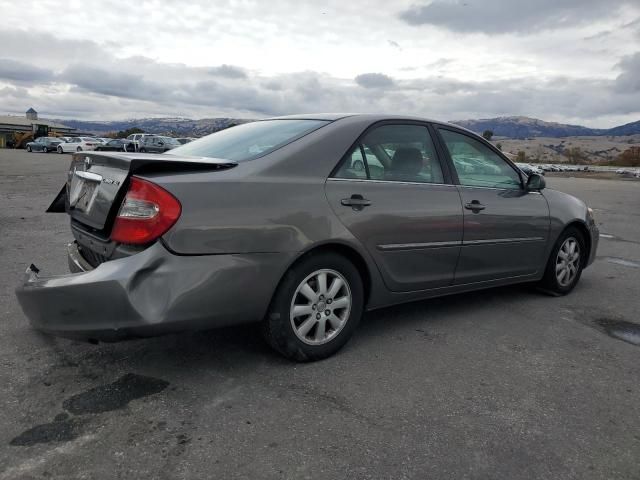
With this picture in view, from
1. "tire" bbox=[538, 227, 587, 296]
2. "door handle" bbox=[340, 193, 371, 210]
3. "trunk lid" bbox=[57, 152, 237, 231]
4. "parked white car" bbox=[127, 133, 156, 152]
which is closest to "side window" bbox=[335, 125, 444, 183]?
→ "door handle" bbox=[340, 193, 371, 210]

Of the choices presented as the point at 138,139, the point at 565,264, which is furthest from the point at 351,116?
the point at 138,139

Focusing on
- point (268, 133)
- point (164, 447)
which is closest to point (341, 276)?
point (268, 133)

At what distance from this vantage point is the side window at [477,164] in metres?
4.21

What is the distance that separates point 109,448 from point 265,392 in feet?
2.80

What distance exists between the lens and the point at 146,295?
2.68 m

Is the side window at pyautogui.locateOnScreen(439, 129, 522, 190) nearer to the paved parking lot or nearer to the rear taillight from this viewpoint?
the paved parking lot

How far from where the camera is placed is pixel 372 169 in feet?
11.9

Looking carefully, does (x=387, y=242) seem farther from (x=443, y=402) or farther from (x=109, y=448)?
(x=109, y=448)

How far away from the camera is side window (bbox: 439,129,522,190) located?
4211 mm

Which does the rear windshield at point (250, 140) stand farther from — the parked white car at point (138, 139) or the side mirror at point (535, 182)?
the parked white car at point (138, 139)

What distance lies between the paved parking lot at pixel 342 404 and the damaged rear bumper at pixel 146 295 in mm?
386

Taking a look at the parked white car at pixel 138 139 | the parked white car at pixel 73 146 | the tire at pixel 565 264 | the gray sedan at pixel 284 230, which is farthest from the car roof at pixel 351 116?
the parked white car at pixel 73 146

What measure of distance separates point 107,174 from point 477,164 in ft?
9.41

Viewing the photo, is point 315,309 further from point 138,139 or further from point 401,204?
point 138,139
